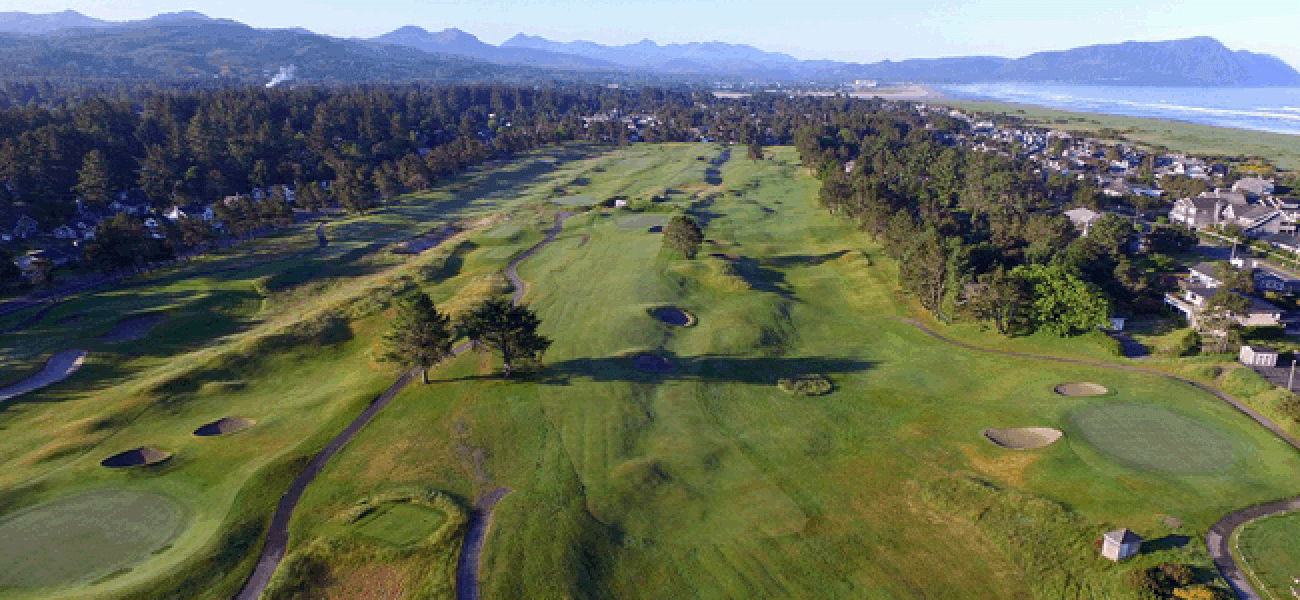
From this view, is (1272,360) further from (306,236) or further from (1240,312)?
(306,236)

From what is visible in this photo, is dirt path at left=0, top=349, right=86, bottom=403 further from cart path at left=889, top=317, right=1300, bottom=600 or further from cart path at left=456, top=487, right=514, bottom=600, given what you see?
cart path at left=889, top=317, right=1300, bottom=600

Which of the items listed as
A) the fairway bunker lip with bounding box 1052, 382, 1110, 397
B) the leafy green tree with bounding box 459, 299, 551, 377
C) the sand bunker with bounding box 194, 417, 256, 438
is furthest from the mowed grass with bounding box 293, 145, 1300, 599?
the sand bunker with bounding box 194, 417, 256, 438

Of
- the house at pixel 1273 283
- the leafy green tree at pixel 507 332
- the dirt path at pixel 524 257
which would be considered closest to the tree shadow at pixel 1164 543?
the leafy green tree at pixel 507 332

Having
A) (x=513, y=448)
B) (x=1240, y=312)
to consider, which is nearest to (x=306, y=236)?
(x=513, y=448)

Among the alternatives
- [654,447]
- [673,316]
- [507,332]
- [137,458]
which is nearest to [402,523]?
[654,447]

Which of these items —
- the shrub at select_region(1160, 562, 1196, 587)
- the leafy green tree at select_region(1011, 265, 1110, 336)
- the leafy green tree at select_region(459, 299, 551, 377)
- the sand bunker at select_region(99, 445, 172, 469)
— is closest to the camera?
the shrub at select_region(1160, 562, 1196, 587)

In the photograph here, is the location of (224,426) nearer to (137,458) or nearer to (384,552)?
(137,458)
